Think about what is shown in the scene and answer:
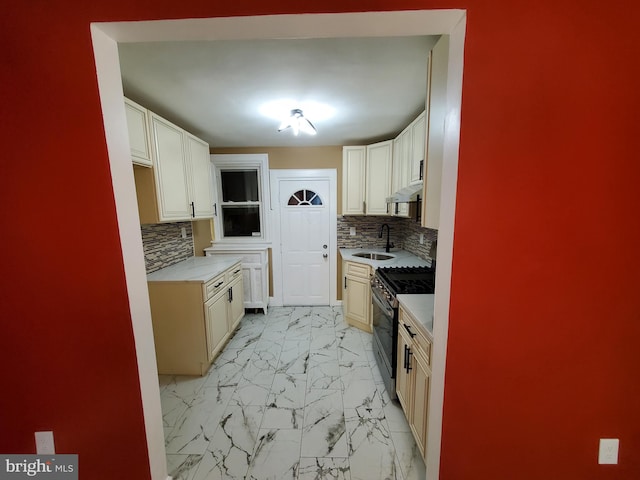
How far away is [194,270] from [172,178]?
916mm

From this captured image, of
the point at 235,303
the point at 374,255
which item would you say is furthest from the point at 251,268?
the point at 374,255

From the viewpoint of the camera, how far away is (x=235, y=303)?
108 inches

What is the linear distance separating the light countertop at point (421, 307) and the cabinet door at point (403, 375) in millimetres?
200

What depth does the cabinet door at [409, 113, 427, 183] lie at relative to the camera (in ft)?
6.59

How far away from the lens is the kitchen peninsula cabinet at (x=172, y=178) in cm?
195

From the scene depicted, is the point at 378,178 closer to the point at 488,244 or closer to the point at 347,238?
the point at 347,238

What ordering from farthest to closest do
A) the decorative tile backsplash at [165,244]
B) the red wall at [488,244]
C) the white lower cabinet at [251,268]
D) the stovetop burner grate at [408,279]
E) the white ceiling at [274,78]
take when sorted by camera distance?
the white lower cabinet at [251,268] < the decorative tile backsplash at [165,244] < the stovetop burner grate at [408,279] < the white ceiling at [274,78] < the red wall at [488,244]

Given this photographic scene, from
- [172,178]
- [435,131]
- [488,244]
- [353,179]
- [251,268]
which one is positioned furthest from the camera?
[251,268]

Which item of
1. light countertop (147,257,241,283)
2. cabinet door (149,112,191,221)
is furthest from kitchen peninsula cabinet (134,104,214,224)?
light countertop (147,257,241,283)

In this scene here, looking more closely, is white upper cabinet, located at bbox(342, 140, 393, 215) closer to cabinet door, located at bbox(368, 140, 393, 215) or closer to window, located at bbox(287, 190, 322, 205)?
cabinet door, located at bbox(368, 140, 393, 215)

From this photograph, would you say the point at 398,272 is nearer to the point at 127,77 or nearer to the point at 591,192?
the point at 591,192

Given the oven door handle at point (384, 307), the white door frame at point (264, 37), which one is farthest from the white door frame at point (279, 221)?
the white door frame at point (264, 37)

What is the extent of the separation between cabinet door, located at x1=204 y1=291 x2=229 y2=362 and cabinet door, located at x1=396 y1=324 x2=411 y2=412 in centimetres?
164

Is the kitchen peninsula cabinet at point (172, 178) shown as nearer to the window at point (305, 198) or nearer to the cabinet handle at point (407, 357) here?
the window at point (305, 198)
